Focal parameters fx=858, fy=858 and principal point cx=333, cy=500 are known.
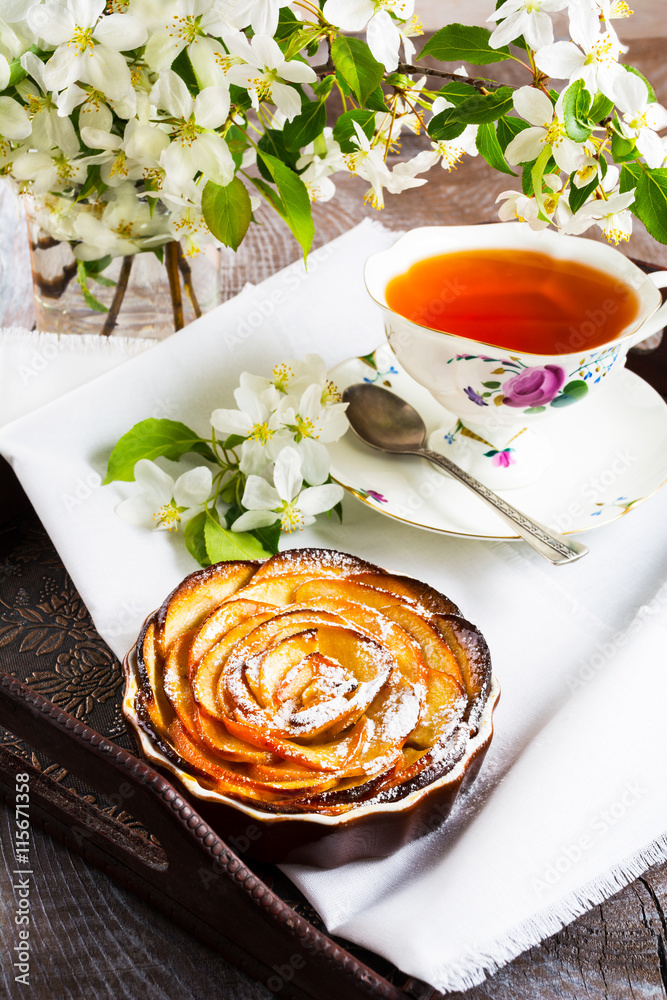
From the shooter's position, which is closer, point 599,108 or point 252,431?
point 599,108

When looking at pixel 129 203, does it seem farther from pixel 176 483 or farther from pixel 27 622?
pixel 27 622

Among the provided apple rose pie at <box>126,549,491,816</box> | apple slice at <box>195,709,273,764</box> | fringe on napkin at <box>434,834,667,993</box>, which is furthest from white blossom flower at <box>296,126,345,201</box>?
fringe on napkin at <box>434,834,667,993</box>

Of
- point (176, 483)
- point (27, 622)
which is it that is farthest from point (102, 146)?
point (27, 622)

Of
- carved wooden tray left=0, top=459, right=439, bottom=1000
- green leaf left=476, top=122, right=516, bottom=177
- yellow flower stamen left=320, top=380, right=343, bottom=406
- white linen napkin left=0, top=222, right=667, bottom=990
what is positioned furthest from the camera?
yellow flower stamen left=320, top=380, right=343, bottom=406

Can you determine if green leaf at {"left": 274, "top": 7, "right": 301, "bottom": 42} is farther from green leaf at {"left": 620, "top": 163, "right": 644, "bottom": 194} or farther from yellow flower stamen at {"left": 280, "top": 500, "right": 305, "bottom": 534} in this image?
yellow flower stamen at {"left": 280, "top": 500, "right": 305, "bottom": 534}

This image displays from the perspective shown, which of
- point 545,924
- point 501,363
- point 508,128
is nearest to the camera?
point 545,924

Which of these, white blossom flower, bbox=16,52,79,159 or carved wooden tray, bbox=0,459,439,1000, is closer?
carved wooden tray, bbox=0,459,439,1000

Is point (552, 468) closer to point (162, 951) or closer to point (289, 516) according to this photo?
point (289, 516)

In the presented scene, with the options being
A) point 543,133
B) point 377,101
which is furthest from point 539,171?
point 377,101
